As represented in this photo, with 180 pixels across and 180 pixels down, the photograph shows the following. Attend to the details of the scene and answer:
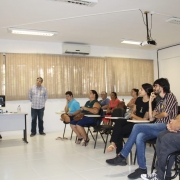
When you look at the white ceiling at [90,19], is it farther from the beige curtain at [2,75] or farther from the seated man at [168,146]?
the seated man at [168,146]

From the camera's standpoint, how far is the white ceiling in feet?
13.7

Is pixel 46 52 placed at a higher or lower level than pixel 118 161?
higher

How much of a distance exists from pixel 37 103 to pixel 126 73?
344 cm

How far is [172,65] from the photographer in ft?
25.7

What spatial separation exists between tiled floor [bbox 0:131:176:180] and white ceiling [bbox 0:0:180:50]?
2805 millimetres

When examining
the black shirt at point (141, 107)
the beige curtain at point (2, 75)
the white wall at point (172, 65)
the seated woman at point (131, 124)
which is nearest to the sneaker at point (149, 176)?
the seated woman at point (131, 124)

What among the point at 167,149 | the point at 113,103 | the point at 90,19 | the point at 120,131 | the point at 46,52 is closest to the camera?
the point at 167,149

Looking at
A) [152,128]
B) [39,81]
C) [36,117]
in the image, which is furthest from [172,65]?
[152,128]

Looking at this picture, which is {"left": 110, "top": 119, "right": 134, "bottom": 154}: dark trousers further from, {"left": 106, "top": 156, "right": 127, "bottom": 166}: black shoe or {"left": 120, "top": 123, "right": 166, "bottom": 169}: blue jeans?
{"left": 120, "top": 123, "right": 166, "bottom": 169}: blue jeans

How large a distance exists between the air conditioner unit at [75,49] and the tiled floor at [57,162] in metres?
3.08

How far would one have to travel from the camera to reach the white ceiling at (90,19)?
4180 mm

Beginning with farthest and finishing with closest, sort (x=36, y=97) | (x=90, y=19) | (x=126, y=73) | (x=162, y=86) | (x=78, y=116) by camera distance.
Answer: (x=126, y=73) → (x=36, y=97) → (x=90, y=19) → (x=78, y=116) → (x=162, y=86)

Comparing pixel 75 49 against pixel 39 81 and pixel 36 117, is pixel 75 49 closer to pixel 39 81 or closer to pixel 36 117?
pixel 39 81

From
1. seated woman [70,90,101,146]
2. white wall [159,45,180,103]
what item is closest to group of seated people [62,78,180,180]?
seated woman [70,90,101,146]
